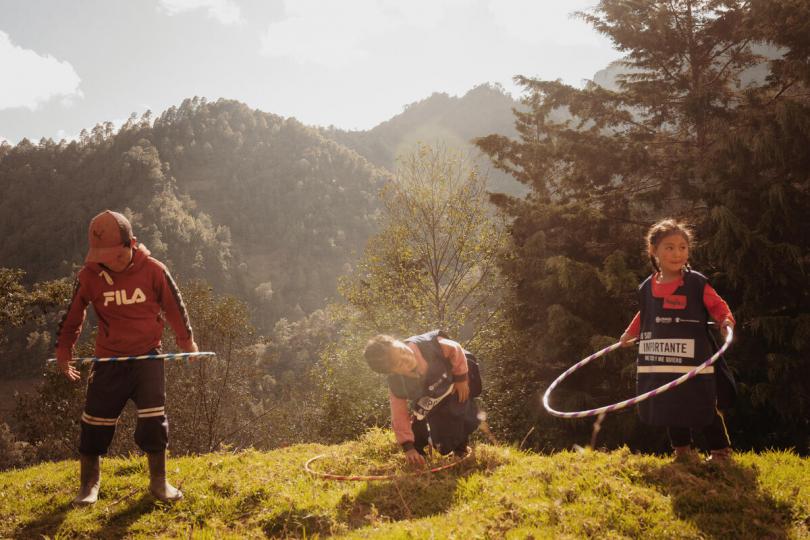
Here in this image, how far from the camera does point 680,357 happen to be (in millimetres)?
4887

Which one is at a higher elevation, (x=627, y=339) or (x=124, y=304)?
(x=124, y=304)

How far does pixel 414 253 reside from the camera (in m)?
22.9

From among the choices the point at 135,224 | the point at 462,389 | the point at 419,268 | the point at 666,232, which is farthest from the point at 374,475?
the point at 135,224

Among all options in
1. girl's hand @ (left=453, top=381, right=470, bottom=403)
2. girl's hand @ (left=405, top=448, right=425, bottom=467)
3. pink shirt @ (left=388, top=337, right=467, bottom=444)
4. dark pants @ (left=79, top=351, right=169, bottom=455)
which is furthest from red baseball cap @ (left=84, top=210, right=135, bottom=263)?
girl's hand @ (left=453, top=381, right=470, bottom=403)

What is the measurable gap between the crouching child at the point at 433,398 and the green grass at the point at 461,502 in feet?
1.11

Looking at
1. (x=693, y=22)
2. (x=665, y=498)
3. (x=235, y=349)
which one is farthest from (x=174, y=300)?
(x=235, y=349)

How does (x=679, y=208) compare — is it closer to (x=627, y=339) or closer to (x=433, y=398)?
(x=627, y=339)

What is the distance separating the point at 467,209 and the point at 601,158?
6.99m

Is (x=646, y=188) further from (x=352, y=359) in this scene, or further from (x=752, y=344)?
(x=352, y=359)

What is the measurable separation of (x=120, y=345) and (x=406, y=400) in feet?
9.56

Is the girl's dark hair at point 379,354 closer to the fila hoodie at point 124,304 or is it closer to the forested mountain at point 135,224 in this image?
the fila hoodie at point 124,304

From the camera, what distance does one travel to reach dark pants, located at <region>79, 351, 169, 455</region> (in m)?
4.94

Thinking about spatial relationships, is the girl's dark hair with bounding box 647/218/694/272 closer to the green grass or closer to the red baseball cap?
the green grass

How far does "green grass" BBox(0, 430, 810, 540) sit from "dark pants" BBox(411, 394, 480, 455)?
0.84 feet
